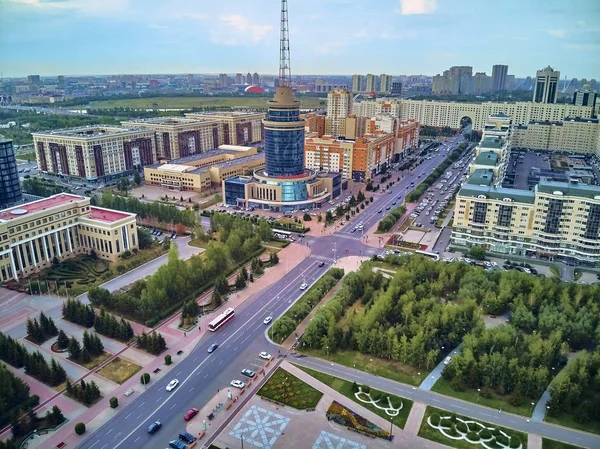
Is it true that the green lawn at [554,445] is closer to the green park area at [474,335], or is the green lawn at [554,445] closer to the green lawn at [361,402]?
the green park area at [474,335]

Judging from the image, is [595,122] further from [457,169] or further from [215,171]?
[215,171]

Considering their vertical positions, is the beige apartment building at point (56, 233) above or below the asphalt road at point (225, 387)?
above

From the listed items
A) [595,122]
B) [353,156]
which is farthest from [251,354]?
[595,122]

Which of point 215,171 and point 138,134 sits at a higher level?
point 138,134

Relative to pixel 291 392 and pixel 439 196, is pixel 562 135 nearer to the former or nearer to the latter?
pixel 439 196

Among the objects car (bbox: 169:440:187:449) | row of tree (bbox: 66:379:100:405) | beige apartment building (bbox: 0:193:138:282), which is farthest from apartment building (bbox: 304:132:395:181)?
car (bbox: 169:440:187:449)

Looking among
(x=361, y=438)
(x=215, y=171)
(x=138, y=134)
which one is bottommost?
(x=361, y=438)

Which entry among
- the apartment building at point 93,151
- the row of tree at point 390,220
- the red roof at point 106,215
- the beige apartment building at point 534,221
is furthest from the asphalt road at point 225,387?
the apartment building at point 93,151
